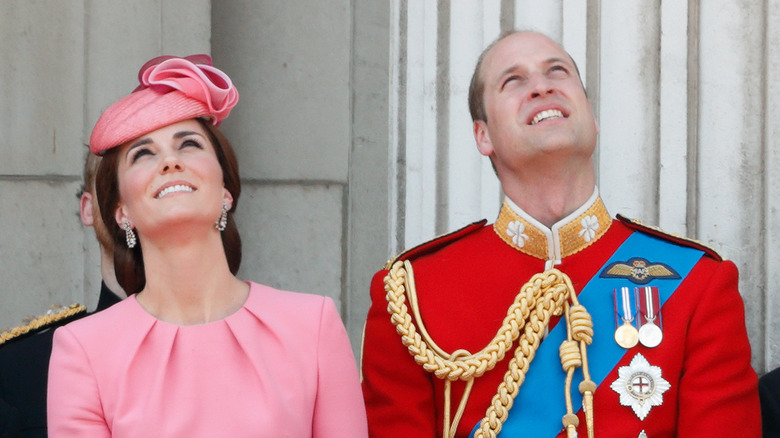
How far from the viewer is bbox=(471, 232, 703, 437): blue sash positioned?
2.81 metres

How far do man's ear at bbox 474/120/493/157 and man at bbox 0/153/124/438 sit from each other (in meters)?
1.06

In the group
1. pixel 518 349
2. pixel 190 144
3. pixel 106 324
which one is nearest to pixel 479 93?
pixel 518 349

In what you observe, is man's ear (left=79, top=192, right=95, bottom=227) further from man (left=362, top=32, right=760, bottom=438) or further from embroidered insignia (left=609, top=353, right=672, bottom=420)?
embroidered insignia (left=609, top=353, right=672, bottom=420)

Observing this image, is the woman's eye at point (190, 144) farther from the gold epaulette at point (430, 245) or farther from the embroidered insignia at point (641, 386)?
the embroidered insignia at point (641, 386)

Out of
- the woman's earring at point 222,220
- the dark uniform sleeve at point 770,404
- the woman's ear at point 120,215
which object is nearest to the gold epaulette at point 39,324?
the woman's ear at point 120,215

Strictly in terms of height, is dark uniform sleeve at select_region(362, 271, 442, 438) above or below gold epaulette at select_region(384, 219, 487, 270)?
below

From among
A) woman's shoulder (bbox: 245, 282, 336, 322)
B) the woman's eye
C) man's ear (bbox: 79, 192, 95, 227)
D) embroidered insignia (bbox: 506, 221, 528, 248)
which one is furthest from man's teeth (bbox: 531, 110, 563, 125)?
man's ear (bbox: 79, 192, 95, 227)

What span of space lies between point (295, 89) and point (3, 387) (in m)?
1.91

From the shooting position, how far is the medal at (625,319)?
283 centimetres

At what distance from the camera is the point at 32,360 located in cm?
316

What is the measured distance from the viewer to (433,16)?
169 inches

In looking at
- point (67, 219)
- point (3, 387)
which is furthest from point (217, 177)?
point (67, 219)

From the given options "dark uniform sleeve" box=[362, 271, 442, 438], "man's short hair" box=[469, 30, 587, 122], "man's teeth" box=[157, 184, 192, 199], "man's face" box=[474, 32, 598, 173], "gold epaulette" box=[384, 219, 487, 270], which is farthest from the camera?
"man's short hair" box=[469, 30, 587, 122]

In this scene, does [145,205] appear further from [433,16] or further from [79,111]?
[433,16]
